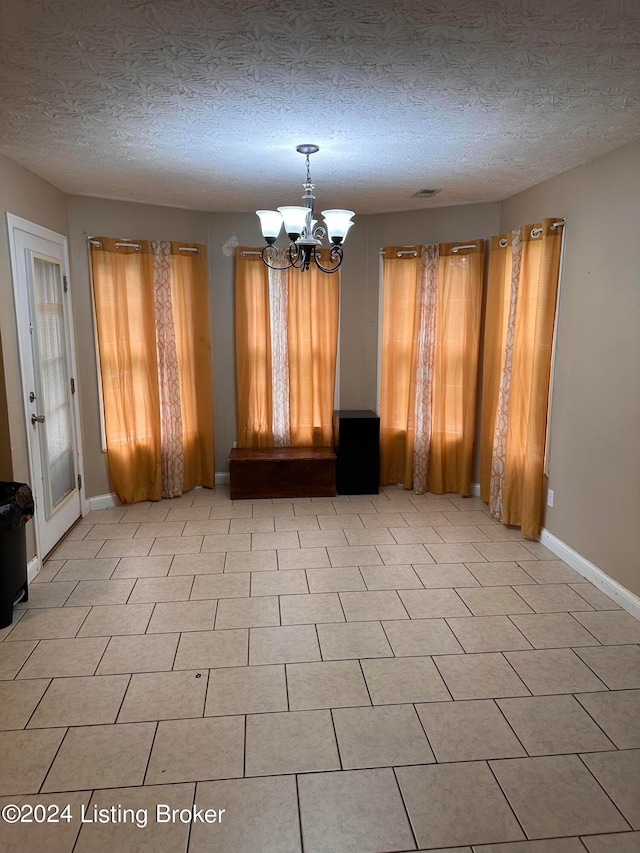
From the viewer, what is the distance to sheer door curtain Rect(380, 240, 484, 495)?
5180mm

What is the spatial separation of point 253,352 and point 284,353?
0.28 meters

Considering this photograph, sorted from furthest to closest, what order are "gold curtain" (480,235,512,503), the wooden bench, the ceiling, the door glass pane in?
1. the wooden bench
2. "gold curtain" (480,235,512,503)
3. the door glass pane
4. the ceiling

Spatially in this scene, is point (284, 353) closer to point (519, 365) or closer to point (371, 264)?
point (371, 264)

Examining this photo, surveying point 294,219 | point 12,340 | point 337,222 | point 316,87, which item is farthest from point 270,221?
point 12,340

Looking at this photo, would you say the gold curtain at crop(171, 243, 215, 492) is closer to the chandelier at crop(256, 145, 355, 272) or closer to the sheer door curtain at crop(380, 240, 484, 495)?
the sheer door curtain at crop(380, 240, 484, 495)

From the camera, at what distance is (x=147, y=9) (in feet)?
5.88

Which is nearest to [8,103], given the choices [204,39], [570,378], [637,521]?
[204,39]

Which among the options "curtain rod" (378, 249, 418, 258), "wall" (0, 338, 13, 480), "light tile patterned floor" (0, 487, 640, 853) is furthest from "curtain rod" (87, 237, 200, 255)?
"light tile patterned floor" (0, 487, 640, 853)

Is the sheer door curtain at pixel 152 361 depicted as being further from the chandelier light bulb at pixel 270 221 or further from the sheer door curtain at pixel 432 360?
the chandelier light bulb at pixel 270 221

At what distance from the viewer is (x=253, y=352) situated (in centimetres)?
547

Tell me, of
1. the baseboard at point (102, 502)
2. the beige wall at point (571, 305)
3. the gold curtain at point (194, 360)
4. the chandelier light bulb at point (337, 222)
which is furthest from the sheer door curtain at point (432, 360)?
the baseboard at point (102, 502)

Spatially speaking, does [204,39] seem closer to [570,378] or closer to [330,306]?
[570,378]

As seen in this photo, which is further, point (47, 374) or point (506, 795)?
point (47, 374)

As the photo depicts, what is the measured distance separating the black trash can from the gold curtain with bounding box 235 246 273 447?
8.10 ft
